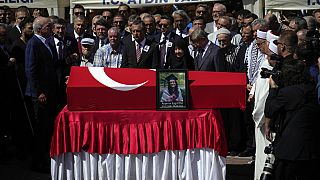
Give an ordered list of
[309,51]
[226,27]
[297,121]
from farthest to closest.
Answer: [226,27], [309,51], [297,121]

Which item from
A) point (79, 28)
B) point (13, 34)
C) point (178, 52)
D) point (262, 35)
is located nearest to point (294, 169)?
point (262, 35)

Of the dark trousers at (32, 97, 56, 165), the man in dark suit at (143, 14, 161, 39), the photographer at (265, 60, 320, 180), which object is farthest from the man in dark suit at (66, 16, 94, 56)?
the photographer at (265, 60, 320, 180)

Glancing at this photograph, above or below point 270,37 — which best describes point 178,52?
below

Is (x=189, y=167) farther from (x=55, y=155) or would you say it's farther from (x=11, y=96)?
(x=11, y=96)

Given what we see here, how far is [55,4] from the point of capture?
14.1m

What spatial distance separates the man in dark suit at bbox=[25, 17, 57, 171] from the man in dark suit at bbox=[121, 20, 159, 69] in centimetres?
102

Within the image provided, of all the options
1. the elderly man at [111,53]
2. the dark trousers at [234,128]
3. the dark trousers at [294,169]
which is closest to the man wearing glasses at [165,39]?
the elderly man at [111,53]

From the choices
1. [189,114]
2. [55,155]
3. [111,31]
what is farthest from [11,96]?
[189,114]

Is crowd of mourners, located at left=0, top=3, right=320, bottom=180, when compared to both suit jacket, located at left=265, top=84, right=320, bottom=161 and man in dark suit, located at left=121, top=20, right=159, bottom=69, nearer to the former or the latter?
man in dark suit, located at left=121, top=20, right=159, bottom=69

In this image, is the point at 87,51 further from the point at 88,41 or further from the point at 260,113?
the point at 260,113

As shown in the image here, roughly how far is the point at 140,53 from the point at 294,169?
3.79 meters

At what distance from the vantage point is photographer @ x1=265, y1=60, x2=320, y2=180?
6.43 meters

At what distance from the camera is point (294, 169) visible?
21.3ft

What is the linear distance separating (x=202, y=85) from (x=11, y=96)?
3794 mm
